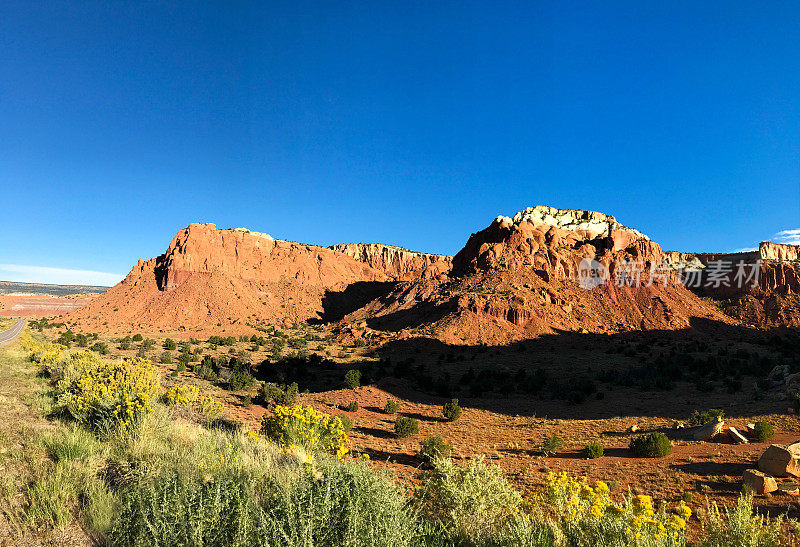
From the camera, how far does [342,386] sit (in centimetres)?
2673

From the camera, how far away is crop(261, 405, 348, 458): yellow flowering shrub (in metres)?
9.59

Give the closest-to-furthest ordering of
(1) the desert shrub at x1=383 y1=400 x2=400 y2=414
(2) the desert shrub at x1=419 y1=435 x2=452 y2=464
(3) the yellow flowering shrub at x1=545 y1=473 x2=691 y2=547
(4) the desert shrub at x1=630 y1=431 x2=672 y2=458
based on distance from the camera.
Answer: (3) the yellow flowering shrub at x1=545 y1=473 x2=691 y2=547 < (4) the desert shrub at x1=630 y1=431 x2=672 y2=458 < (2) the desert shrub at x1=419 y1=435 x2=452 y2=464 < (1) the desert shrub at x1=383 y1=400 x2=400 y2=414

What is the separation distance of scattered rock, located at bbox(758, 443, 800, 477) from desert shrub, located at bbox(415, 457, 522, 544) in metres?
9.23

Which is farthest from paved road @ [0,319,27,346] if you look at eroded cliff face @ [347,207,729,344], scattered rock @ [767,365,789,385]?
scattered rock @ [767,365,789,385]

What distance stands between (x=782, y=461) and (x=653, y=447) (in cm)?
345

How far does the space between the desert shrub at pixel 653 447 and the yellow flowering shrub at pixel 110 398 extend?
50.7ft

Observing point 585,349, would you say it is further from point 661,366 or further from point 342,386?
point 342,386

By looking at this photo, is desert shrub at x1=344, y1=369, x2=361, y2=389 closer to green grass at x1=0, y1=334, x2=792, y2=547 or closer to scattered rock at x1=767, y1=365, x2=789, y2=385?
green grass at x1=0, y1=334, x2=792, y2=547

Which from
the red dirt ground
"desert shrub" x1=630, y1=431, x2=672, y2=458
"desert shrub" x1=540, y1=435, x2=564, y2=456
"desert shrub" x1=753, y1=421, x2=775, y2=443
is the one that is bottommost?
the red dirt ground

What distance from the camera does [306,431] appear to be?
9.86 m

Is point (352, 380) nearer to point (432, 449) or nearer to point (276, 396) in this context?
point (276, 396)

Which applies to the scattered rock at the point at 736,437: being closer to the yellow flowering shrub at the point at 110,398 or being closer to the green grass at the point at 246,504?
the green grass at the point at 246,504

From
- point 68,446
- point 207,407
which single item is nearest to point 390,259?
point 207,407

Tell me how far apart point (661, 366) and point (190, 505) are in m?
39.1
